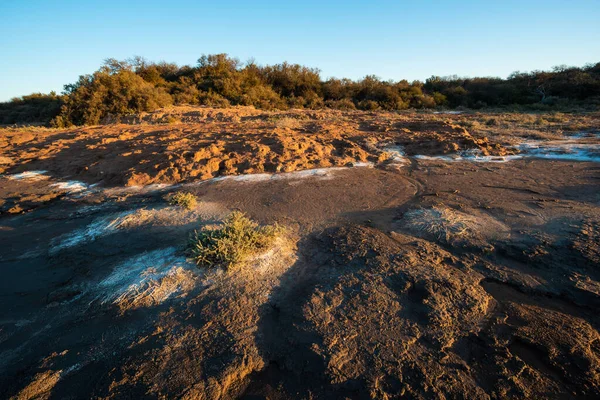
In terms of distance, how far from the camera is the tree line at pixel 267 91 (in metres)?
15.0

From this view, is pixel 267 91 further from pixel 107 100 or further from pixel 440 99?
pixel 440 99

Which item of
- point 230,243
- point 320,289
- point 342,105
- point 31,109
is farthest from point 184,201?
point 31,109

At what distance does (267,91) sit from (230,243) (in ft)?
58.0

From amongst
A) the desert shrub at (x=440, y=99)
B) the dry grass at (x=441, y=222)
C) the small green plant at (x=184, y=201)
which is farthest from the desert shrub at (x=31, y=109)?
the desert shrub at (x=440, y=99)

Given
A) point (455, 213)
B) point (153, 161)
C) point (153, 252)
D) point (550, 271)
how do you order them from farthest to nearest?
1. point (153, 161)
2. point (455, 213)
3. point (153, 252)
4. point (550, 271)

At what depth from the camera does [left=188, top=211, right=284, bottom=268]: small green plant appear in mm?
3252

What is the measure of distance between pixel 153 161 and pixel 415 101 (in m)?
17.9

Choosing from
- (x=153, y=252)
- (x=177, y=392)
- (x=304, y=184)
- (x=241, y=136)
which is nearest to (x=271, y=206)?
(x=304, y=184)

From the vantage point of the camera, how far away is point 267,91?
762 inches

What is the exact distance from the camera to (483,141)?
25.3 feet

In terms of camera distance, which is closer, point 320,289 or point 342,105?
point 320,289

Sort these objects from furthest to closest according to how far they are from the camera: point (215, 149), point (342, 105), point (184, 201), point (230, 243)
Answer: point (342, 105) → point (215, 149) → point (184, 201) → point (230, 243)

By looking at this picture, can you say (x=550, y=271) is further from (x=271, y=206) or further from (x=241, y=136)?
Result: (x=241, y=136)

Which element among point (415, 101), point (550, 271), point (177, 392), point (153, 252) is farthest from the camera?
point (415, 101)
